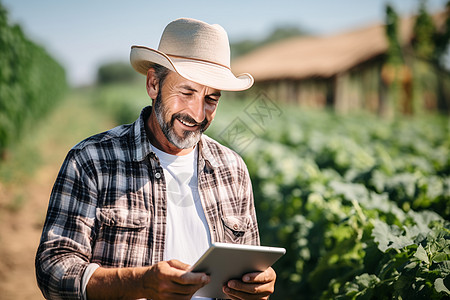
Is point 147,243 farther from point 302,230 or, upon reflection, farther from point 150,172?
point 302,230

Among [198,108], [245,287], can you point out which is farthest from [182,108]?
[245,287]

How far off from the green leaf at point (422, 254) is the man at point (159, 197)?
2.38 ft

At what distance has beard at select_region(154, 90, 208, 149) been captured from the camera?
202 centimetres

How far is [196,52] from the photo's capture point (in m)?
2.00

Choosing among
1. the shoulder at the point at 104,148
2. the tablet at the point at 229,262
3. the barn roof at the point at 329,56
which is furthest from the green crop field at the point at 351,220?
the barn roof at the point at 329,56

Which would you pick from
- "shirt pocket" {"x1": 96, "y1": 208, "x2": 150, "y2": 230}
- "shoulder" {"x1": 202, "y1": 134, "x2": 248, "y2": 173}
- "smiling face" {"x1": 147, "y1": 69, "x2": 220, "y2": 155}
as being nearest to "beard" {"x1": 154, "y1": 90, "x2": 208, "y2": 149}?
"smiling face" {"x1": 147, "y1": 69, "x2": 220, "y2": 155}

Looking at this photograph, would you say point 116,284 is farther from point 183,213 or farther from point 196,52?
point 196,52

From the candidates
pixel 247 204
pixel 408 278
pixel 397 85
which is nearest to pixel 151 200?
pixel 247 204

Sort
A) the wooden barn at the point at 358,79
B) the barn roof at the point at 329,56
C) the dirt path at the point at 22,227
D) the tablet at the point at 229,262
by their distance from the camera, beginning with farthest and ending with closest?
the barn roof at the point at 329,56
the wooden barn at the point at 358,79
the dirt path at the point at 22,227
the tablet at the point at 229,262

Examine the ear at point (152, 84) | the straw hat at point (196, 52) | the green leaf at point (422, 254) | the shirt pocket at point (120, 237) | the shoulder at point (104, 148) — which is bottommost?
the green leaf at point (422, 254)

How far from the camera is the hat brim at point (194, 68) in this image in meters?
1.90

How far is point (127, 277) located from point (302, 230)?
7.67 feet

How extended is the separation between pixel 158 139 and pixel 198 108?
12.4 inches

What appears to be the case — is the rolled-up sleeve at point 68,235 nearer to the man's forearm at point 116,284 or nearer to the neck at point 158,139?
the man's forearm at point 116,284
